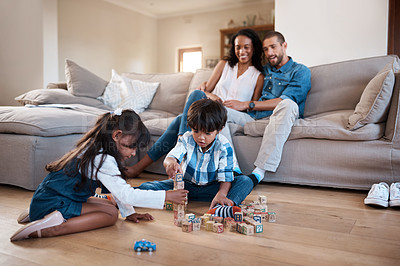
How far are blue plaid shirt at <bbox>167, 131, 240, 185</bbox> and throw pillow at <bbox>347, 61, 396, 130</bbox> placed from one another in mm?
951

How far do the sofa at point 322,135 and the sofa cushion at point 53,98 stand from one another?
40 centimetres

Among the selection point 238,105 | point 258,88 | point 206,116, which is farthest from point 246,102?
point 206,116

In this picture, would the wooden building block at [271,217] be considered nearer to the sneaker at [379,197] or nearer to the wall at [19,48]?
the sneaker at [379,197]

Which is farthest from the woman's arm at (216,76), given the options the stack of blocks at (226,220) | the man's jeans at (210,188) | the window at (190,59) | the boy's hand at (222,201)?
the window at (190,59)

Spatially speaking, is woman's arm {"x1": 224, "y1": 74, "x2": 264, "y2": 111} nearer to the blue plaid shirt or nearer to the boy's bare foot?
the boy's bare foot

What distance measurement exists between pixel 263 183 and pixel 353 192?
600 millimetres

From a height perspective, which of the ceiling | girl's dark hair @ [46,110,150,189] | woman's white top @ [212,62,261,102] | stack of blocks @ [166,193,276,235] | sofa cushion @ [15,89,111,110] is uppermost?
the ceiling

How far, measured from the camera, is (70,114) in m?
2.35

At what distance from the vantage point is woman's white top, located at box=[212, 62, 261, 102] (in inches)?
111

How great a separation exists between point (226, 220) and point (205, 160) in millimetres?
414

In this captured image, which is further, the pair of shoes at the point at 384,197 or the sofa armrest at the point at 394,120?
the sofa armrest at the point at 394,120

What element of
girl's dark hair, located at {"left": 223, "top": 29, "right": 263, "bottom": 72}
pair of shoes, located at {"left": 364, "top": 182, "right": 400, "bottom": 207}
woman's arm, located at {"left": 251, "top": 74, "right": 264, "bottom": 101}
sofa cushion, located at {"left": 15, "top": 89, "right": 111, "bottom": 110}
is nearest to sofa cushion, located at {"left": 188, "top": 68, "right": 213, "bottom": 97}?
girl's dark hair, located at {"left": 223, "top": 29, "right": 263, "bottom": 72}

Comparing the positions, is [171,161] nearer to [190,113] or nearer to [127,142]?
[190,113]

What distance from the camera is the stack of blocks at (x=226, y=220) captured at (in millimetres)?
1388
